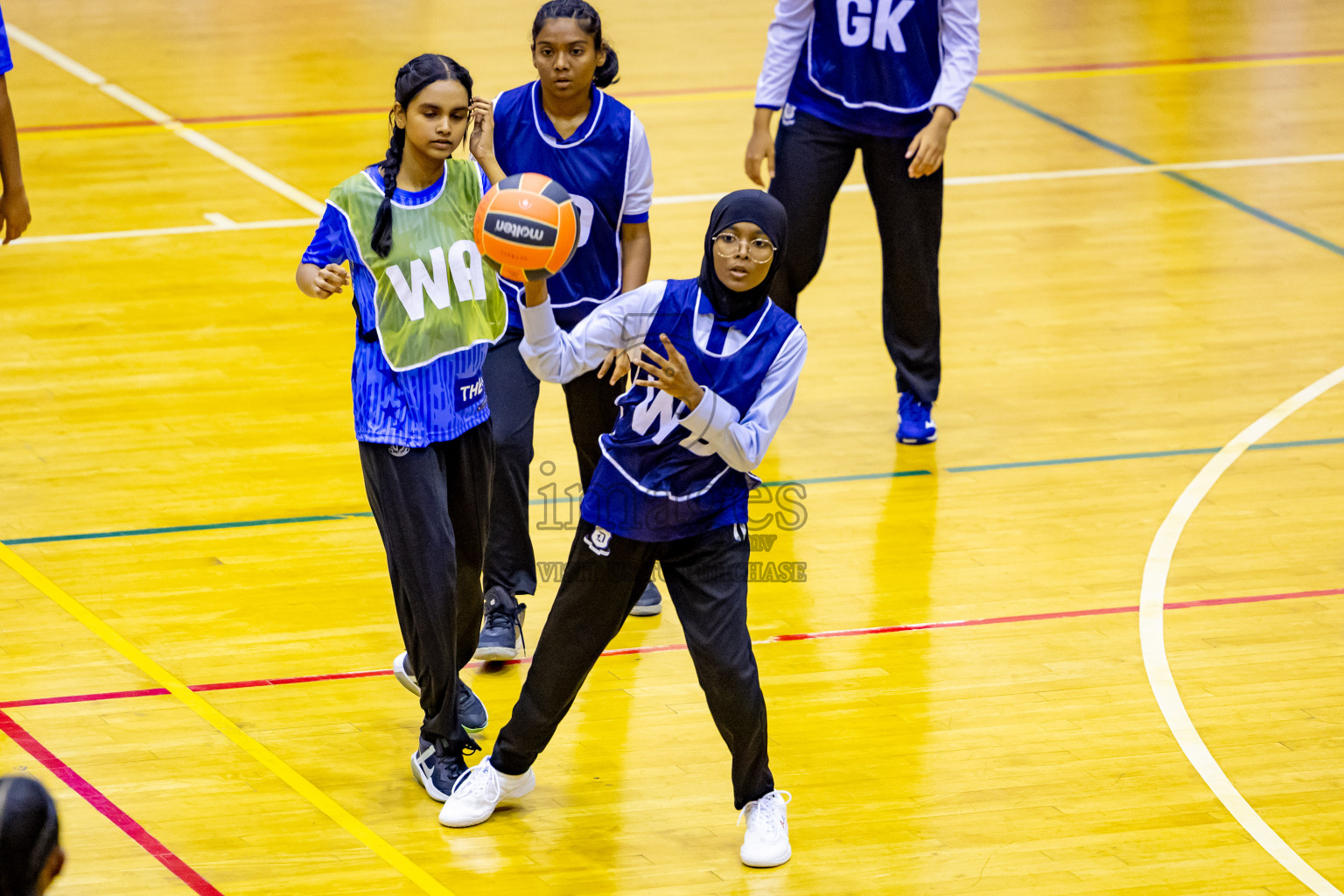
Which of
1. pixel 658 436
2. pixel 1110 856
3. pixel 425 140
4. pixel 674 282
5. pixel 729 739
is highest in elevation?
pixel 425 140

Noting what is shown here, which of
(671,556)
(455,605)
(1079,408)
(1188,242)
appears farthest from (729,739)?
(1188,242)

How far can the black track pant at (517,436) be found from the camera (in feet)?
18.9

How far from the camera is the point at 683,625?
186 inches

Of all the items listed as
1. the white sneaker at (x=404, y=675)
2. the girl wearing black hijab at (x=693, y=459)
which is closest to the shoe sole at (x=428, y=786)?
the white sneaker at (x=404, y=675)

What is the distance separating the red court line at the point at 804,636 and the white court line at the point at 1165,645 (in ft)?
0.59

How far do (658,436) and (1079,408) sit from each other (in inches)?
154

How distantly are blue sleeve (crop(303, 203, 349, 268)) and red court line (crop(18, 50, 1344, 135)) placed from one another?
7818 millimetres

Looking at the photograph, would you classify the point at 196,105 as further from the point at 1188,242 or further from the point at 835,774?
the point at 835,774

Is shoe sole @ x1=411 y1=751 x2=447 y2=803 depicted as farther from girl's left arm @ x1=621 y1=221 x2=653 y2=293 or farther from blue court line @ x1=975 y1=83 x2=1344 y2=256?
blue court line @ x1=975 y1=83 x2=1344 y2=256

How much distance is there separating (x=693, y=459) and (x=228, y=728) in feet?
6.10

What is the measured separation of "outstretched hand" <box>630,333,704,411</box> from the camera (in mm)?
4277

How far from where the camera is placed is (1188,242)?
32.7 feet

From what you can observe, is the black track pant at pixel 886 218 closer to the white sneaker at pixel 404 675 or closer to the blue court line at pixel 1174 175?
the white sneaker at pixel 404 675

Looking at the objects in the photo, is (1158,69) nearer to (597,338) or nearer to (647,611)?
(647,611)
